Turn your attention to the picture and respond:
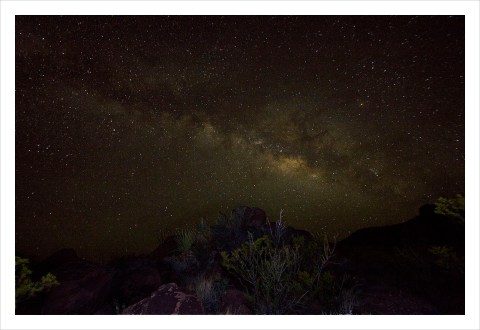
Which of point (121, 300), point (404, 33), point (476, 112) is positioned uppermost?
point (404, 33)

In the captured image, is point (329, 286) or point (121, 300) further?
point (121, 300)

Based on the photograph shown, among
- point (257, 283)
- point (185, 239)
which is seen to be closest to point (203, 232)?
point (185, 239)

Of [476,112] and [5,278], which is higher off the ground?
[476,112]

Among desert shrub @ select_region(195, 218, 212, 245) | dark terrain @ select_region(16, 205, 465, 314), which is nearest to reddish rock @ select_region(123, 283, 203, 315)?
dark terrain @ select_region(16, 205, 465, 314)

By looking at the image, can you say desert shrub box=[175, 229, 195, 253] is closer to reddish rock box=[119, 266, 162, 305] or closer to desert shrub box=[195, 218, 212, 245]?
desert shrub box=[195, 218, 212, 245]

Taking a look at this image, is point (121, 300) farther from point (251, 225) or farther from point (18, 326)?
point (251, 225)

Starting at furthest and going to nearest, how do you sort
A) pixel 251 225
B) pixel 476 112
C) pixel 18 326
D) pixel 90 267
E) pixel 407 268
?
pixel 251 225
pixel 90 267
pixel 407 268
pixel 476 112
pixel 18 326

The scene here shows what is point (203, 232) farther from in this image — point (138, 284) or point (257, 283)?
point (257, 283)

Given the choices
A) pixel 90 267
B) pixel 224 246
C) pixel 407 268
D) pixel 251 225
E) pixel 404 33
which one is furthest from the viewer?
pixel 251 225

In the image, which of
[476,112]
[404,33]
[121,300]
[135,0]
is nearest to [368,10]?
[404,33]

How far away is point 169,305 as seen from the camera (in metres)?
3.12

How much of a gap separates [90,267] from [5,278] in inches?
68.8

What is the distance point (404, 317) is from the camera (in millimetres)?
2881

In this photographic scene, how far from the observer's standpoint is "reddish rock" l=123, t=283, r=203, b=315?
309 cm
